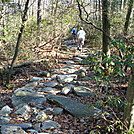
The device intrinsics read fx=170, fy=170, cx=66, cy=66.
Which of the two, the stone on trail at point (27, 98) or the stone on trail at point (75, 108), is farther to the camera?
the stone on trail at point (27, 98)

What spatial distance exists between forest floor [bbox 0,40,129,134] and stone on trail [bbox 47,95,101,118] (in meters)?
0.13

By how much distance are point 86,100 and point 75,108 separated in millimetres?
907

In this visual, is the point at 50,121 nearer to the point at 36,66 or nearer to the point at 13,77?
the point at 13,77

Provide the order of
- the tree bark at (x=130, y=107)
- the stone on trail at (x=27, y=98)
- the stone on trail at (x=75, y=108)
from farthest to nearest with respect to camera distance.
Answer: the stone on trail at (x=27, y=98)
the stone on trail at (x=75, y=108)
the tree bark at (x=130, y=107)

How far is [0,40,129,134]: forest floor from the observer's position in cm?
392

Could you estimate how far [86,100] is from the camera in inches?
234

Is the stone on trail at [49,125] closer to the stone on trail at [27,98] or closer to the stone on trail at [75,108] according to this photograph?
the stone on trail at [75,108]

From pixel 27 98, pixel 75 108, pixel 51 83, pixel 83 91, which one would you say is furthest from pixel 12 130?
pixel 51 83

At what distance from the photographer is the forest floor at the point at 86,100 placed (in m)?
3.92

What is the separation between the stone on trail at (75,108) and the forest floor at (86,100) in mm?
128

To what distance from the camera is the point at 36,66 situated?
9.80 metres

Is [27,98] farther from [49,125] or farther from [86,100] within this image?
[86,100]

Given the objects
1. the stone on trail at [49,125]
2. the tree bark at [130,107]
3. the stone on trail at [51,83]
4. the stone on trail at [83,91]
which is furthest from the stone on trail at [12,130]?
the stone on trail at [51,83]

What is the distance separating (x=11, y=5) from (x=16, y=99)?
3377 mm
